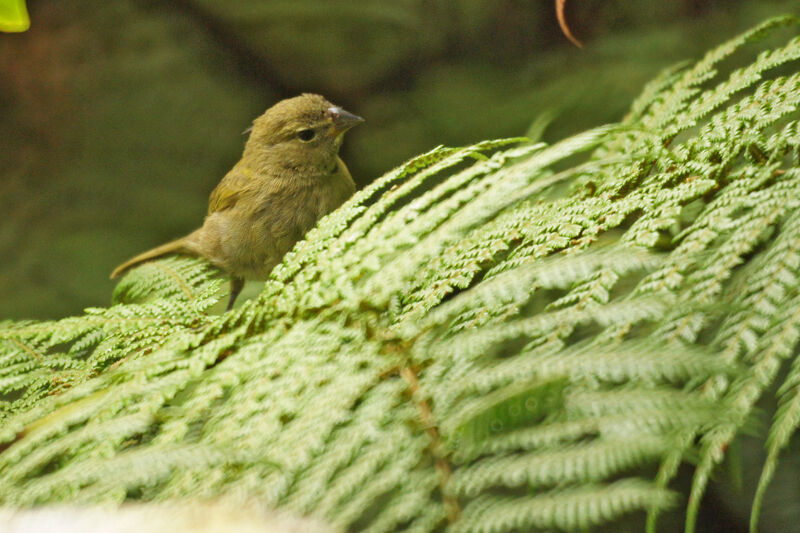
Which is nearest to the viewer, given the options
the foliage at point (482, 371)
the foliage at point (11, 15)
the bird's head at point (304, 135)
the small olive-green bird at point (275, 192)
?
the foliage at point (482, 371)

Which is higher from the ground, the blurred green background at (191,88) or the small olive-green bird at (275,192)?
the blurred green background at (191,88)

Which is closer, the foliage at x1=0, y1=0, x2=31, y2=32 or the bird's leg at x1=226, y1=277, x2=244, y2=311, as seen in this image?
the foliage at x1=0, y1=0, x2=31, y2=32

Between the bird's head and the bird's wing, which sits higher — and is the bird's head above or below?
above

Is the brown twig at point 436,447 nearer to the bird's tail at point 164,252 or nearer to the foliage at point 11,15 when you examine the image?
the foliage at point 11,15

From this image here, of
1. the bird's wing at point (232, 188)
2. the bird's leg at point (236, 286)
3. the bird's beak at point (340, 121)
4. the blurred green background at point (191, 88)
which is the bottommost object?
the bird's leg at point (236, 286)

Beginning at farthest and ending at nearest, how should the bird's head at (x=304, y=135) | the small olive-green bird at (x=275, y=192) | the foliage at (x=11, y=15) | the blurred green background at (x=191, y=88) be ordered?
the blurred green background at (x=191, y=88) → the bird's head at (x=304, y=135) → the small olive-green bird at (x=275, y=192) → the foliage at (x=11, y=15)

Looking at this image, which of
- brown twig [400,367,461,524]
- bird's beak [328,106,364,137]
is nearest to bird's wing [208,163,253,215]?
bird's beak [328,106,364,137]

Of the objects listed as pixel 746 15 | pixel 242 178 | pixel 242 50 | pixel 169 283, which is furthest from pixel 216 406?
pixel 242 50

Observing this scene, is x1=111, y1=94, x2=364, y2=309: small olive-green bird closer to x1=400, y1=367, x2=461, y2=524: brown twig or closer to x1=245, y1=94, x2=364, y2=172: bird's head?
x1=245, y1=94, x2=364, y2=172: bird's head

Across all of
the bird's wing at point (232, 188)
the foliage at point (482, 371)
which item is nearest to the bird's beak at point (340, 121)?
the bird's wing at point (232, 188)
